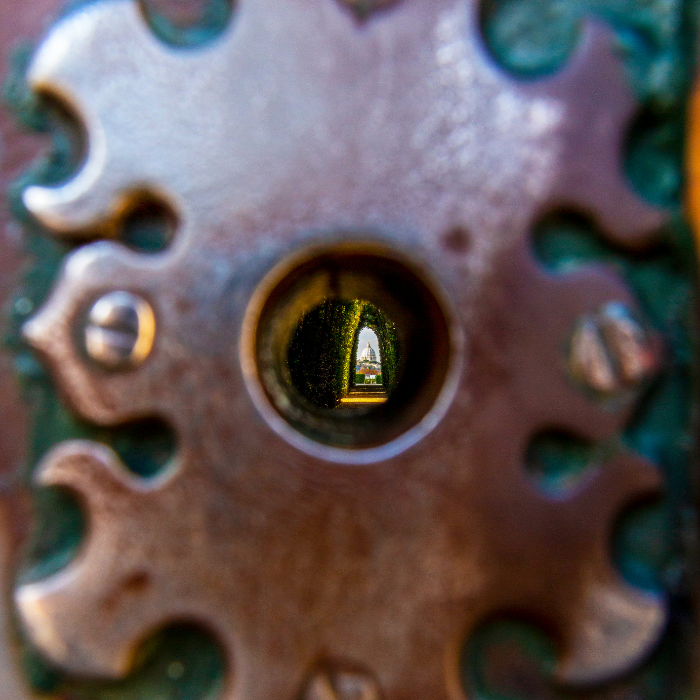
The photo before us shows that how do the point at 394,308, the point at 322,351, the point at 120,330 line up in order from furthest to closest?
the point at 322,351
the point at 394,308
the point at 120,330

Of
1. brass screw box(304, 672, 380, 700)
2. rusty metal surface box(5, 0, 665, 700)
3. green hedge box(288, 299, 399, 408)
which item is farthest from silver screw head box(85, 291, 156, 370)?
green hedge box(288, 299, 399, 408)

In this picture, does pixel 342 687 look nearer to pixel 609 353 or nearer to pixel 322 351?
pixel 609 353

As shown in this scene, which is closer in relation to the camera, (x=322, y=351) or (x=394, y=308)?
(x=394, y=308)

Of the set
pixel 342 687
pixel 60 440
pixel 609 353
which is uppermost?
pixel 609 353

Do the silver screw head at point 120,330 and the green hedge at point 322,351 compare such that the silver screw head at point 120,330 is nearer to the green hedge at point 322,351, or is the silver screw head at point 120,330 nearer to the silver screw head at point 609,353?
the silver screw head at point 609,353

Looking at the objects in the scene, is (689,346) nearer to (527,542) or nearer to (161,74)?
(527,542)

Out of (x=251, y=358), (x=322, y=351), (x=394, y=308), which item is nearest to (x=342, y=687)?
(x=251, y=358)

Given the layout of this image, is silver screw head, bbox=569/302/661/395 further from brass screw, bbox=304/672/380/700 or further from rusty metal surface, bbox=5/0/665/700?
brass screw, bbox=304/672/380/700
